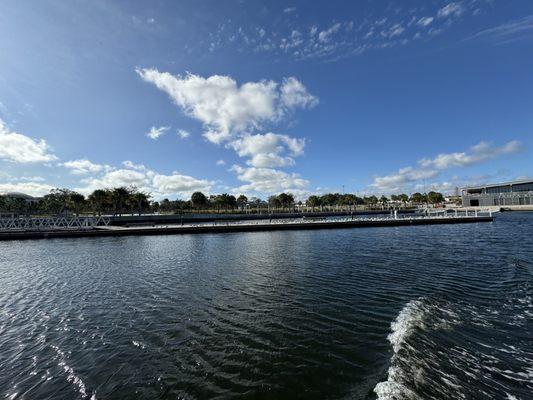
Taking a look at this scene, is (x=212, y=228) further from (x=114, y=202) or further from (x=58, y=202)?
(x=58, y=202)

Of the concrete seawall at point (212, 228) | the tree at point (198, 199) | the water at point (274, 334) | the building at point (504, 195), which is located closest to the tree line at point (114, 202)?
the tree at point (198, 199)

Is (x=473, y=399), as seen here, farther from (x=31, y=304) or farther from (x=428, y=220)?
(x=428, y=220)

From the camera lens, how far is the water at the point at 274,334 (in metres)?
7.57

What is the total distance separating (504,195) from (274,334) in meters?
180

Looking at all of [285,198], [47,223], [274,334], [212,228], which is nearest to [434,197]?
[285,198]

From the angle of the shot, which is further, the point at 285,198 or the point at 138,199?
the point at 285,198

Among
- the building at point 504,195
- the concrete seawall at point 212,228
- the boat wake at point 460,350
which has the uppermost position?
the building at point 504,195

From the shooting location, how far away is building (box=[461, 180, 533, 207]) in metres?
136

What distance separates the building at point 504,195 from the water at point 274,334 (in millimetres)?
156460

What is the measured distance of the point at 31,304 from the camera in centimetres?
1527

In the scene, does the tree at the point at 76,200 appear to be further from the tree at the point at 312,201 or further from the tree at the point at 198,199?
the tree at the point at 312,201

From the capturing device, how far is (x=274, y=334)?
1055 centimetres

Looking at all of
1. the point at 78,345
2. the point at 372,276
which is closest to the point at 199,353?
the point at 78,345

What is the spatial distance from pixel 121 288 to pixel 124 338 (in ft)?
27.0
